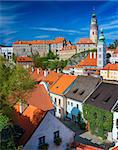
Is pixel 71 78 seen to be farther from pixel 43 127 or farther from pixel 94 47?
pixel 94 47

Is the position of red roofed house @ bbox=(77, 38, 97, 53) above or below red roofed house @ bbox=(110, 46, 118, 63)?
above

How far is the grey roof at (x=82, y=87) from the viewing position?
9.39 metres

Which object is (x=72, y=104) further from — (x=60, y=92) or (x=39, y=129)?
(x=39, y=129)

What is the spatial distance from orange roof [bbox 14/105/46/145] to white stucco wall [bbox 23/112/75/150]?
0.28 ft

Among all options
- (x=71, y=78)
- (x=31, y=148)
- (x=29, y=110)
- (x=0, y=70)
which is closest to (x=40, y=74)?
(x=71, y=78)

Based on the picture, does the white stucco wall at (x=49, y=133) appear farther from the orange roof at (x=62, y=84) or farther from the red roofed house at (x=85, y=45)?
the red roofed house at (x=85, y=45)

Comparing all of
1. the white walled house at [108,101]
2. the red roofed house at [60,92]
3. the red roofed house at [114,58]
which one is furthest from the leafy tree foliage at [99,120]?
the red roofed house at [114,58]

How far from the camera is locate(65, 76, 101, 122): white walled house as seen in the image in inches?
366

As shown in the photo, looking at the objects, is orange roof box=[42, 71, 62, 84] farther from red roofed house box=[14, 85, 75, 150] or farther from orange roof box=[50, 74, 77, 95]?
red roofed house box=[14, 85, 75, 150]

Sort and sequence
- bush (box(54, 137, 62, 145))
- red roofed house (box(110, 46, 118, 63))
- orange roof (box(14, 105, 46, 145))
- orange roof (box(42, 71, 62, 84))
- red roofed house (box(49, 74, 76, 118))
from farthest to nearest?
red roofed house (box(110, 46, 118, 63))
orange roof (box(42, 71, 62, 84))
red roofed house (box(49, 74, 76, 118))
bush (box(54, 137, 62, 145))
orange roof (box(14, 105, 46, 145))

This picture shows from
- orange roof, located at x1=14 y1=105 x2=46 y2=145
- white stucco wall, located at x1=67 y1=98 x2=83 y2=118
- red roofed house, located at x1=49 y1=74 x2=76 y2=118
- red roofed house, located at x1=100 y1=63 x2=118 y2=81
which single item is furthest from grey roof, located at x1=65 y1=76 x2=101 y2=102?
red roofed house, located at x1=100 y1=63 x2=118 y2=81

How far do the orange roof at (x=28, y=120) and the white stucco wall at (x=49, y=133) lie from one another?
86 millimetres

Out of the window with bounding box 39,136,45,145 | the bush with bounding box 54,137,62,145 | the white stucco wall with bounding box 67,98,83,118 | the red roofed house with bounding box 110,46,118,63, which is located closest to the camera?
the window with bounding box 39,136,45,145

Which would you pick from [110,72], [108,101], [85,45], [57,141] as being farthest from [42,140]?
[85,45]
